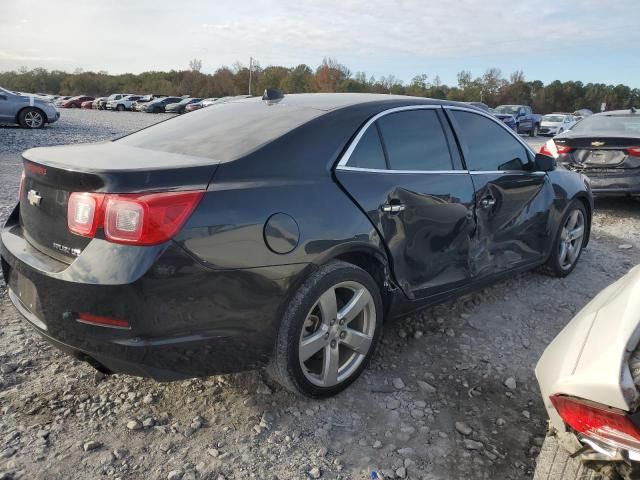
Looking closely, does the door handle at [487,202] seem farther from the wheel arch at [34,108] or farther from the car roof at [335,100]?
the wheel arch at [34,108]

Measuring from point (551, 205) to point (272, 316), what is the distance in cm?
288

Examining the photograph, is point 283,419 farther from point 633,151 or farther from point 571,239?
point 633,151

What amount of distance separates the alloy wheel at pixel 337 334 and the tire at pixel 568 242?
2.36m

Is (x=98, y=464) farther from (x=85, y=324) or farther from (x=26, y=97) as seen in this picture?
(x=26, y=97)

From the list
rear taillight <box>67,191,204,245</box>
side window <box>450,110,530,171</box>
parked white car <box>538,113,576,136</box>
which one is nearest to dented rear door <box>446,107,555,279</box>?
side window <box>450,110,530,171</box>

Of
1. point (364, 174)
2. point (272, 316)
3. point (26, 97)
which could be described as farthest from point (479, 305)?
point (26, 97)

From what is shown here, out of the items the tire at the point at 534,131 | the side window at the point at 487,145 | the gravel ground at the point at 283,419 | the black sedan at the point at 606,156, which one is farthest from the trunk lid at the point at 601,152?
the tire at the point at 534,131

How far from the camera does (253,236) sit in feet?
7.21

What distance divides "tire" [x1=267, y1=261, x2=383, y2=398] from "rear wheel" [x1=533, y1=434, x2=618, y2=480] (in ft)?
3.62

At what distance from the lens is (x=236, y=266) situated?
2164mm

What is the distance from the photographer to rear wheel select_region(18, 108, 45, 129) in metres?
15.5

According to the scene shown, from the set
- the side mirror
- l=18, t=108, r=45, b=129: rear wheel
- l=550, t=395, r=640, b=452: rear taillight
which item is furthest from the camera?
l=18, t=108, r=45, b=129: rear wheel

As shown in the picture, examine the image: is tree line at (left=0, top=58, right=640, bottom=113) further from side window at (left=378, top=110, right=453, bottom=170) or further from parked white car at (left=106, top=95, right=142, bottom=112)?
side window at (left=378, top=110, right=453, bottom=170)

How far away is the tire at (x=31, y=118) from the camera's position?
51.0 ft
